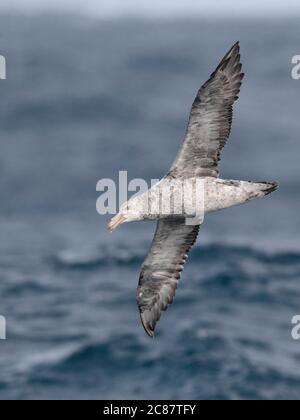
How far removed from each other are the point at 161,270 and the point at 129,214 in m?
2.32

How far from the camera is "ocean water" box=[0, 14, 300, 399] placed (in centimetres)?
5350

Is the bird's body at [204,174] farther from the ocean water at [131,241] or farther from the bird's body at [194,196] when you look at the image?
the ocean water at [131,241]

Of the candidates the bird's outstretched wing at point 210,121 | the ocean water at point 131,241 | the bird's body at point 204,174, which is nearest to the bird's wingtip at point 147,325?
the bird's body at point 204,174

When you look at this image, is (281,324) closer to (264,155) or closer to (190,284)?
(190,284)

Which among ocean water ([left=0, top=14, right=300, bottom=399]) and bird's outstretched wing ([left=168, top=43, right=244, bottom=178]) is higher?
ocean water ([left=0, top=14, right=300, bottom=399])

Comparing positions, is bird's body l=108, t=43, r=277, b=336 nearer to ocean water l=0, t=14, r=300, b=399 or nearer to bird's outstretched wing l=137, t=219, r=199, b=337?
bird's outstretched wing l=137, t=219, r=199, b=337

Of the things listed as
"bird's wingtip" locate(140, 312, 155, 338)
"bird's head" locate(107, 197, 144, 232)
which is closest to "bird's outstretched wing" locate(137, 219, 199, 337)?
"bird's wingtip" locate(140, 312, 155, 338)

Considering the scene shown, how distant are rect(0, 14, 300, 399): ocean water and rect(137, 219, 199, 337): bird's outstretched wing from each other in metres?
28.3

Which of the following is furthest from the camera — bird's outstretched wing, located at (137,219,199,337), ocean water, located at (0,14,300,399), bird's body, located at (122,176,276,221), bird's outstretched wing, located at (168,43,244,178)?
ocean water, located at (0,14,300,399)

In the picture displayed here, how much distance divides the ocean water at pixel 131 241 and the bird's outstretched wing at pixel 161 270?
2831cm

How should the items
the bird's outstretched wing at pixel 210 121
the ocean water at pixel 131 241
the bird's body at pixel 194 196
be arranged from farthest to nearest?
the ocean water at pixel 131 241 < the bird's outstretched wing at pixel 210 121 < the bird's body at pixel 194 196

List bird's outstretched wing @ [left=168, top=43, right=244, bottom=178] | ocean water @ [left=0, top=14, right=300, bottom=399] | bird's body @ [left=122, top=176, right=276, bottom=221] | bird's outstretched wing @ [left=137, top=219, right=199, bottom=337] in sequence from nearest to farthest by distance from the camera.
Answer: bird's body @ [left=122, top=176, right=276, bottom=221], bird's outstretched wing @ [left=168, top=43, right=244, bottom=178], bird's outstretched wing @ [left=137, top=219, right=199, bottom=337], ocean water @ [left=0, top=14, right=300, bottom=399]

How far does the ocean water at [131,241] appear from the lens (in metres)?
53.5

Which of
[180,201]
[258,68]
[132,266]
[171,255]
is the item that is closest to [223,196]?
[180,201]
